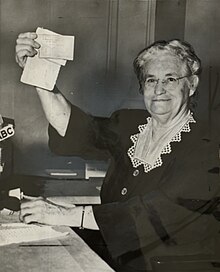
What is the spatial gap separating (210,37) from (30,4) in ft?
1.95

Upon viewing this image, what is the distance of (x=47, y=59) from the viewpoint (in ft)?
5.39

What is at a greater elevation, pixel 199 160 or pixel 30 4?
pixel 30 4

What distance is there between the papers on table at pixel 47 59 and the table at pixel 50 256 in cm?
50

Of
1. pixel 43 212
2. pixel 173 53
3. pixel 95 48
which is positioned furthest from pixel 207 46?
pixel 43 212

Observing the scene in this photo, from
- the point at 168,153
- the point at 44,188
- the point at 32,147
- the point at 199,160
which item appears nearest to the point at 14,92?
the point at 32,147

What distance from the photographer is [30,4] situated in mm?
1620

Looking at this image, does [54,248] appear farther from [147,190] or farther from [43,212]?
[147,190]

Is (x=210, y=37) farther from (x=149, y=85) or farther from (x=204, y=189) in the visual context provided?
(x=204, y=189)

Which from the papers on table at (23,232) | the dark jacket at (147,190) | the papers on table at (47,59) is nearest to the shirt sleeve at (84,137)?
the dark jacket at (147,190)

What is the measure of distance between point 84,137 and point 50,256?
0.41m

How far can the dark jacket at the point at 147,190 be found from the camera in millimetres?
1683

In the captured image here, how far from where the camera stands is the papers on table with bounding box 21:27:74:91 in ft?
5.36

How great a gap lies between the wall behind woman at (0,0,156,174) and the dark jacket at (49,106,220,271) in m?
0.05

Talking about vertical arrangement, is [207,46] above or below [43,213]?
above
